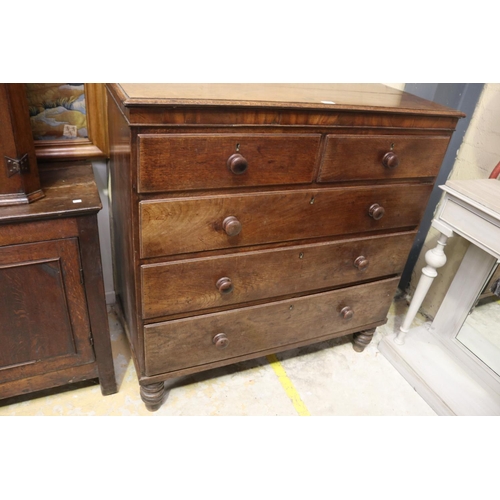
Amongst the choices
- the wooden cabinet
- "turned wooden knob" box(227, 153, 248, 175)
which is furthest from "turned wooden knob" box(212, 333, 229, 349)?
"turned wooden knob" box(227, 153, 248, 175)

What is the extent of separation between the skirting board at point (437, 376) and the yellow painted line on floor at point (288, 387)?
558mm

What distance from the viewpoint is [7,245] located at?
4.20ft

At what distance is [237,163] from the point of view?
4.02 feet

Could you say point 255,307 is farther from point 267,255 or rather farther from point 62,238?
point 62,238

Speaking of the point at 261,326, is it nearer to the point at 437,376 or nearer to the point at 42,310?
the point at 42,310

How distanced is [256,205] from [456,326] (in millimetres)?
1316

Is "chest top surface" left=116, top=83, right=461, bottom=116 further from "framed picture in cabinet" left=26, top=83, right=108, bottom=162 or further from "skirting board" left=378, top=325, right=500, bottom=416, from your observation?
"skirting board" left=378, top=325, right=500, bottom=416

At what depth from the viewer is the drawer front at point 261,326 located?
60.1 inches

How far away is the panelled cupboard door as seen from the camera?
134 centimetres

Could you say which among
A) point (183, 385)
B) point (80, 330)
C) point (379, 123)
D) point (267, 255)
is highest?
A: point (379, 123)

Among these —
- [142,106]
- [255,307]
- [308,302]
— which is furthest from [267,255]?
[142,106]

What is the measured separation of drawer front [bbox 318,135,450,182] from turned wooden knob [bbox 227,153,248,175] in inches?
11.6

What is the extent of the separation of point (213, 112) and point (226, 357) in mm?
984

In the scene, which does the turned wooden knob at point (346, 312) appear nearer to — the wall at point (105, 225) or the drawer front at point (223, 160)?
the drawer front at point (223, 160)
